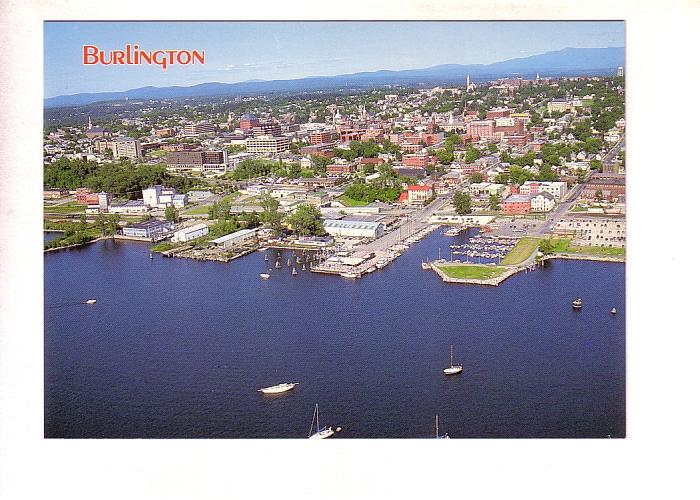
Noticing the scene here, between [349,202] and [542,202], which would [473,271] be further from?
[349,202]

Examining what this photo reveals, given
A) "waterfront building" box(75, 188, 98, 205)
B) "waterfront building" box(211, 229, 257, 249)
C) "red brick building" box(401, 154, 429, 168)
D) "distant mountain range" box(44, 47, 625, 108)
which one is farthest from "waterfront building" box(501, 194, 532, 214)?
"waterfront building" box(75, 188, 98, 205)

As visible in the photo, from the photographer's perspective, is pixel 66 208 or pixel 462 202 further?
pixel 462 202

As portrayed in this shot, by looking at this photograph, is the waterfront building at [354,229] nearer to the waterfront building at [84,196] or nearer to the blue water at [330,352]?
the blue water at [330,352]

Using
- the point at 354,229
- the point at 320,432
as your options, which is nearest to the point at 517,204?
the point at 354,229
